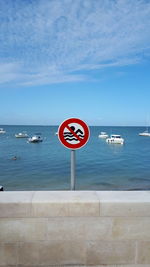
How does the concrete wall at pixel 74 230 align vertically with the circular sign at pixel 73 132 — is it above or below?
below

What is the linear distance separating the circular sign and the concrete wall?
2.49 feet

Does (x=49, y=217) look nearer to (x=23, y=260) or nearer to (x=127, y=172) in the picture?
(x=23, y=260)

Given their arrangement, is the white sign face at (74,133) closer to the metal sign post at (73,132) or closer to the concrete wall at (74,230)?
the metal sign post at (73,132)

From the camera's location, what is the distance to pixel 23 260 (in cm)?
293

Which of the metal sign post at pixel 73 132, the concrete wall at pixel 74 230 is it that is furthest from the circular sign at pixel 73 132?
the concrete wall at pixel 74 230

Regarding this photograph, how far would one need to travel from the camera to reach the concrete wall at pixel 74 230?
2889 millimetres

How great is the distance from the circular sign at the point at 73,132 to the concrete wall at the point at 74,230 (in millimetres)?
760

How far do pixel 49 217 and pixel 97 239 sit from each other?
2.21 ft

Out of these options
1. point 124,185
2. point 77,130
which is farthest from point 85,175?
point 77,130

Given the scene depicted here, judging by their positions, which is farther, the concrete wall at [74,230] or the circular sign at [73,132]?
the circular sign at [73,132]

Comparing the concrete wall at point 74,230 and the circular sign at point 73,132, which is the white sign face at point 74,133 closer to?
the circular sign at point 73,132

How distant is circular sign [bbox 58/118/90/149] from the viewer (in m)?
3.29

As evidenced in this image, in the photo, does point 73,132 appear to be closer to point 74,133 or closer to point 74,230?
point 74,133

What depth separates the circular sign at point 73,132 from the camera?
10.8ft
